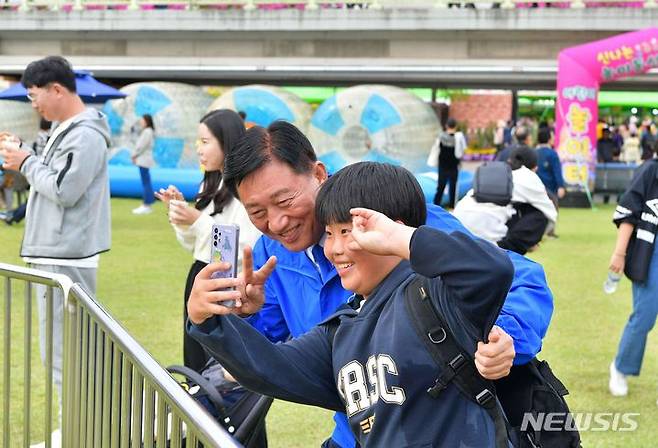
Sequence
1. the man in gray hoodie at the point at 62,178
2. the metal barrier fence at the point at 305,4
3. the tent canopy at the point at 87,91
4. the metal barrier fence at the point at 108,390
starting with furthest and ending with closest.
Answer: the metal barrier fence at the point at 305,4 < the tent canopy at the point at 87,91 < the man in gray hoodie at the point at 62,178 < the metal barrier fence at the point at 108,390

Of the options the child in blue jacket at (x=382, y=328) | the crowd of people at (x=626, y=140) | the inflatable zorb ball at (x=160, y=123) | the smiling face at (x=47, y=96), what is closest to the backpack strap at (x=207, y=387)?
the child in blue jacket at (x=382, y=328)

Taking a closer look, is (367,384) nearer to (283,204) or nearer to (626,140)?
(283,204)

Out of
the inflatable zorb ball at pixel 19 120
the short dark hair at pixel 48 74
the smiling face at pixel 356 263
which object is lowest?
the inflatable zorb ball at pixel 19 120

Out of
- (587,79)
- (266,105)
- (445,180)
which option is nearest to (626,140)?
(587,79)

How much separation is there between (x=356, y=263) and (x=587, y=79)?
48.5 feet

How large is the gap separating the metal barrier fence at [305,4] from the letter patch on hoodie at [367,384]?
18.5 meters

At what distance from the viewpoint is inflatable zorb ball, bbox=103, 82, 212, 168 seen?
17.4m

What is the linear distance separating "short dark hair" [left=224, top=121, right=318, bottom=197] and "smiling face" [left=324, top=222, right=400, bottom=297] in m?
0.54

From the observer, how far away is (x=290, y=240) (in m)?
2.44

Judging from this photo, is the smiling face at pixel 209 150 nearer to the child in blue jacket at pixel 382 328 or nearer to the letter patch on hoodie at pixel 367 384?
the child in blue jacket at pixel 382 328

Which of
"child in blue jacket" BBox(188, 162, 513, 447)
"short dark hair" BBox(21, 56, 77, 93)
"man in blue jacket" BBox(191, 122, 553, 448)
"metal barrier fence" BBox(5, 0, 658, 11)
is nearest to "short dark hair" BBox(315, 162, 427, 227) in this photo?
"child in blue jacket" BBox(188, 162, 513, 447)

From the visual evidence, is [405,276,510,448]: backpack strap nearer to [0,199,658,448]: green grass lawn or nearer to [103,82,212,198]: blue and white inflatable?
[0,199,658,448]: green grass lawn

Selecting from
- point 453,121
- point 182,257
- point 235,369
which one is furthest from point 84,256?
point 453,121

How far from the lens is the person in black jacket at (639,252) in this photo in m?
5.43
